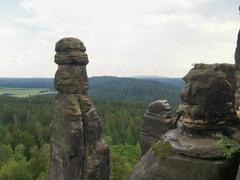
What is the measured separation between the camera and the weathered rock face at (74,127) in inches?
1373

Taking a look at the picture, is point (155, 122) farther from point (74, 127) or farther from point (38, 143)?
point (38, 143)

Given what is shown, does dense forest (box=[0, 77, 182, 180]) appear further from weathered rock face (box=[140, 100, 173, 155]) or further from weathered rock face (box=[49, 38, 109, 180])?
weathered rock face (box=[140, 100, 173, 155])

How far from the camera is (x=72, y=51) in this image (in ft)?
117

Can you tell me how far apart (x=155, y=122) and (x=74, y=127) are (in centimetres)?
801

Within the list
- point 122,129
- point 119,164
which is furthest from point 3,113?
point 119,164

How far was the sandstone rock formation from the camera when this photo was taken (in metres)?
15.4

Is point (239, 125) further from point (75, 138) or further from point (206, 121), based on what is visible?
point (75, 138)

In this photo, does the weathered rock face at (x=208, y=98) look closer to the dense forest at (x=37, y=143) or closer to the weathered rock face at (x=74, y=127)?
the weathered rock face at (x=74, y=127)

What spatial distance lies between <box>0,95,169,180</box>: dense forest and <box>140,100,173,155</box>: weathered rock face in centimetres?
2350

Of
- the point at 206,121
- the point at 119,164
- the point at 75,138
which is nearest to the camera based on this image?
the point at 206,121

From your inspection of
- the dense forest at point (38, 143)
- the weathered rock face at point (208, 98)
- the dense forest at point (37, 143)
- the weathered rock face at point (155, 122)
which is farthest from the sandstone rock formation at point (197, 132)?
the dense forest at point (37, 143)

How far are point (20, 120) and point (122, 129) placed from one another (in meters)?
34.5

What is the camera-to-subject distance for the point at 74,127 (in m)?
34.7

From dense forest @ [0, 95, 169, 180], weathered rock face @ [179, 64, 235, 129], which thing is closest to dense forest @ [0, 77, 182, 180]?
dense forest @ [0, 95, 169, 180]
